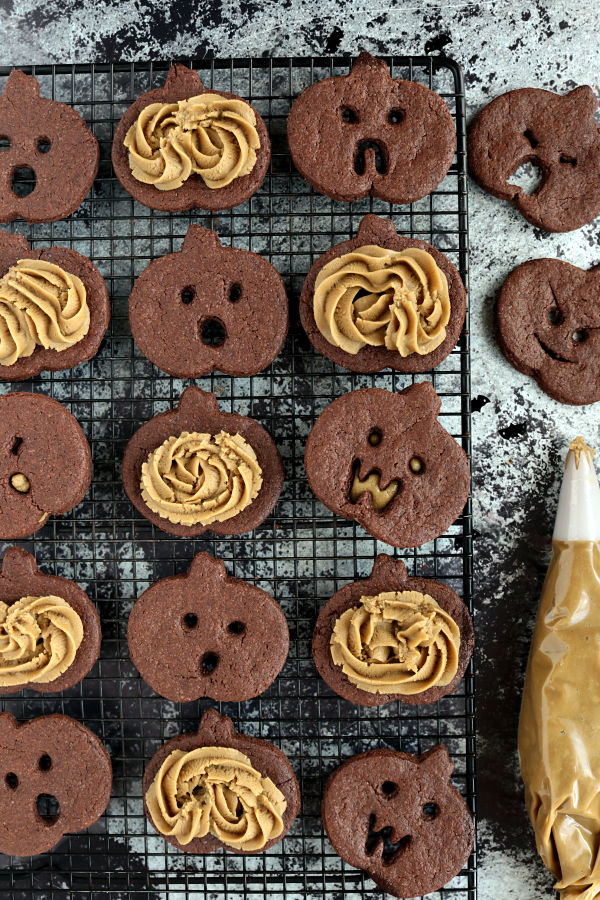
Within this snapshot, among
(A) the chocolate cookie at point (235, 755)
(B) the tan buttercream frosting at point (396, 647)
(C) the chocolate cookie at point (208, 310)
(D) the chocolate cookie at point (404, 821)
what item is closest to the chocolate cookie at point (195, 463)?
(C) the chocolate cookie at point (208, 310)

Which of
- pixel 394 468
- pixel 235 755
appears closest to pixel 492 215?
pixel 394 468

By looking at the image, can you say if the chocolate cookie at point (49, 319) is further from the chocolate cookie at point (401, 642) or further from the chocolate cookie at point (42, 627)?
the chocolate cookie at point (401, 642)

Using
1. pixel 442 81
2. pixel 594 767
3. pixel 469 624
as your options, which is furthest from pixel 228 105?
pixel 594 767

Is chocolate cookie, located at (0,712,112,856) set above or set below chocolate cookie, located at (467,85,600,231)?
below

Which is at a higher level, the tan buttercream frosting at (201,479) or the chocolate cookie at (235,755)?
the tan buttercream frosting at (201,479)

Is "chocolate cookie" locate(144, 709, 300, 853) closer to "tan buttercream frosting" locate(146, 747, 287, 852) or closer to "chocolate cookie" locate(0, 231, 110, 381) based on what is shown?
"tan buttercream frosting" locate(146, 747, 287, 852)

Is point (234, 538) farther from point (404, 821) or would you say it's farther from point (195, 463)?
point (404, 821)

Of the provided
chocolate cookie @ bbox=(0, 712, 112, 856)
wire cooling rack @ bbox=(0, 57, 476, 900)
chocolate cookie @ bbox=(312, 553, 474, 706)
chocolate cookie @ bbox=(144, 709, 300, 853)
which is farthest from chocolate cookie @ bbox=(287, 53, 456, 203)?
chocolate cookie @ bbox=(0, 712, 112, 856)
